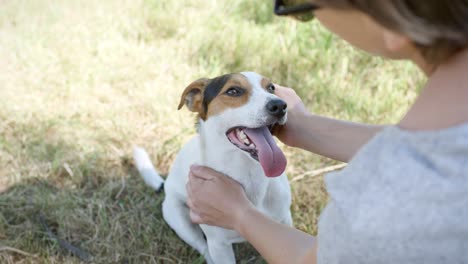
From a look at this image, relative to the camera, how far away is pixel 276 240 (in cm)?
143

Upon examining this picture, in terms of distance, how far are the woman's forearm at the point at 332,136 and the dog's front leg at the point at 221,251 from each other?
599mm

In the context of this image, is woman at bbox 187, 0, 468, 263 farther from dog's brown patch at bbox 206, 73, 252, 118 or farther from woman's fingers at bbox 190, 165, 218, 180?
dog's brown patch at bbox 206, 73, 252, 118

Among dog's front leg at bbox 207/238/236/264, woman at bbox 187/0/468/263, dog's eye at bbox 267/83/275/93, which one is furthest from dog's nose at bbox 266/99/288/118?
woman at bbox 187/0/468/263

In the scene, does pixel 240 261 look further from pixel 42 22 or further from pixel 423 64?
pixel 42 22

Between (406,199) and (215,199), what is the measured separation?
0.93 meters

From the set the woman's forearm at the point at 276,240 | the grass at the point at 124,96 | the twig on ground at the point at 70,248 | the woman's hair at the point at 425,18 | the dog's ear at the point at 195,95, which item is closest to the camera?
the woman's hair at the point at 425,18

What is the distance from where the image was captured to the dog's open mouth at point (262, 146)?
2045mm

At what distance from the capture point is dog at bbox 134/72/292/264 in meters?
2.07

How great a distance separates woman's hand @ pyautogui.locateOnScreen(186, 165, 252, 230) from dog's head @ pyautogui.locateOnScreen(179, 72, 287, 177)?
0.26 m

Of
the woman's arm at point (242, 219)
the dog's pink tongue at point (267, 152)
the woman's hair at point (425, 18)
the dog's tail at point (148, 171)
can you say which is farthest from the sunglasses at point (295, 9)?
the dog's tail at point (148, 171)

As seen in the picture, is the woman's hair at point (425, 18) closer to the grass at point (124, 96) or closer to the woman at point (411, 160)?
the woman at point (411, 160)

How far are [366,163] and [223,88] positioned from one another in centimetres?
132

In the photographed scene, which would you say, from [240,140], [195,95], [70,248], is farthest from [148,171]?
[240,140]

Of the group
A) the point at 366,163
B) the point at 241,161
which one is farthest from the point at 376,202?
the point at 241,161
